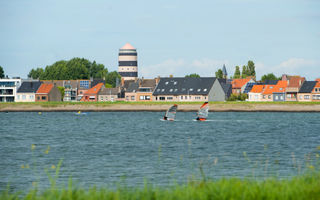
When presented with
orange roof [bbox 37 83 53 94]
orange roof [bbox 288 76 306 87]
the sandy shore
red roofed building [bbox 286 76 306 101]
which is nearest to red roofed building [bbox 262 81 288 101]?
red roofed building [bbox 286 76 306 101]

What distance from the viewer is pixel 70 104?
551ft

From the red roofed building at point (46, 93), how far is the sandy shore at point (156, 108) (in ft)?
57.0

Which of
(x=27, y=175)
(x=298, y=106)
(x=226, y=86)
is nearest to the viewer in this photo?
(x=27, y=175)

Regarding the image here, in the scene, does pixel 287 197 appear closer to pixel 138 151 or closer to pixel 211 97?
pixel 138 151

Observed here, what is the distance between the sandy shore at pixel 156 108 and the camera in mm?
150875

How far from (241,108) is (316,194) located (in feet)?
455

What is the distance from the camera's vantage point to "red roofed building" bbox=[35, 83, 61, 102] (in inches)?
7470

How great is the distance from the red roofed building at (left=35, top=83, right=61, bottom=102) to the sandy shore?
57.0 ft

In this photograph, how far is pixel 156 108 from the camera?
6373 inches

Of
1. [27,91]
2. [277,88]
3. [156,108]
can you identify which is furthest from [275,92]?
[27,91]

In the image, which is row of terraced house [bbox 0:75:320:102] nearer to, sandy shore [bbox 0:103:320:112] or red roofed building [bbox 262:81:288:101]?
red roofed building [bbox 262:81:288:101]

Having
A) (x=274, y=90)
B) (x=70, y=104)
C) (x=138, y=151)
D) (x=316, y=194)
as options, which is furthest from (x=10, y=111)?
(x=316, y=194)

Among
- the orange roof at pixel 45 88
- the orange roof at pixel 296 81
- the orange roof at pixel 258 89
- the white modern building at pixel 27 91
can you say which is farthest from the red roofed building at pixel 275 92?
the white modern building at pixel 27 91

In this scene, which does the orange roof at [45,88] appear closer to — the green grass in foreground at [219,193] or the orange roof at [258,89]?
the orange roof at [258,89]
